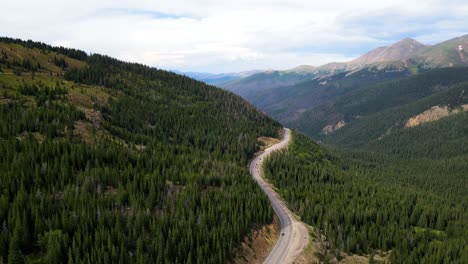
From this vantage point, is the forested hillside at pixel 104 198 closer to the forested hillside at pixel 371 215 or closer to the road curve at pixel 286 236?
the road curve at pixel 286 236

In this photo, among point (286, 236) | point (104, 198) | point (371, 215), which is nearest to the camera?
point (104, 198)

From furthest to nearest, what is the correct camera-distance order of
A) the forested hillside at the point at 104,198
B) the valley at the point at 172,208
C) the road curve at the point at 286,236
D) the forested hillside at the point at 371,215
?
the forested hillside at the point at 371,215 → the road curve at the point at 286,236 → the valley at the point at 172,208 → the forested hillside at the point at 104,198

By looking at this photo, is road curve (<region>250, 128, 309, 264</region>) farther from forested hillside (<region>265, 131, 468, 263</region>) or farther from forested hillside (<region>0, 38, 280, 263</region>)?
forested hillside (<region>0, 38, 280, 263</region>)

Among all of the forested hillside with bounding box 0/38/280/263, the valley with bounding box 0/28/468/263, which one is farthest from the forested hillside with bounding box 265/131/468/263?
the forested hillside with bounding box 0/38/280/263

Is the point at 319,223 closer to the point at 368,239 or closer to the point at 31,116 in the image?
the point at 368,239

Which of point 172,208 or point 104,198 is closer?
point 104,198

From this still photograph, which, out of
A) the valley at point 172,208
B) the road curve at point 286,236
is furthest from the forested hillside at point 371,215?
the road curve at point 286,236

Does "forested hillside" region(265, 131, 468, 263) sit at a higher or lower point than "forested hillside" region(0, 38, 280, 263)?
lower

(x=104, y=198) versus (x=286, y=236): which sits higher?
(x=104, y=198)

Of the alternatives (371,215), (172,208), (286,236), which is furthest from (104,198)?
(371,215)

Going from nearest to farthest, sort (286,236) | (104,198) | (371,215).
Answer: (104,198), (286,236), (371,215)

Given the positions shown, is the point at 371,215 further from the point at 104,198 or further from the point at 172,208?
the point at 104,198

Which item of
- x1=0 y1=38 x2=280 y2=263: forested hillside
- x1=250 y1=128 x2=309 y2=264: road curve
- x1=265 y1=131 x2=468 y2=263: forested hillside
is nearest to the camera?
x1=0 y1=38 x2=280 y2=263: forested hillside
